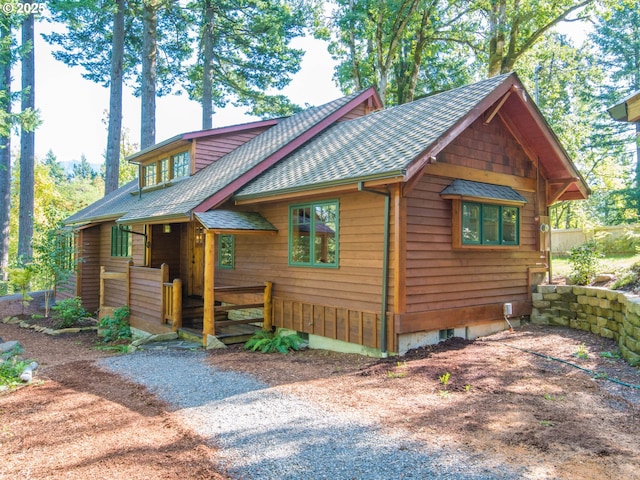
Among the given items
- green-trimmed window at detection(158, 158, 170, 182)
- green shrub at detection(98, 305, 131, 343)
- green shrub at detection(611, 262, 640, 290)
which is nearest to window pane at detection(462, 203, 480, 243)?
green shrub at detection(611, 262, 640, 290)

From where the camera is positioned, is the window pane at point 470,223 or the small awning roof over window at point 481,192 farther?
the window pane at point 470,223

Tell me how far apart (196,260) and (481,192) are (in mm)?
8108

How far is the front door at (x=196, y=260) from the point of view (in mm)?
13031

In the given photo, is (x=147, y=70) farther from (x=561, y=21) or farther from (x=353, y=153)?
(x=561, y=21)

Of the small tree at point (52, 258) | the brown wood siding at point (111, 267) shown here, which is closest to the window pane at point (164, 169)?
the brown wood siding at point (111, 267)

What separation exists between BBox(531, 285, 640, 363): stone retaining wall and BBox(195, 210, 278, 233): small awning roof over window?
5914 millimetres

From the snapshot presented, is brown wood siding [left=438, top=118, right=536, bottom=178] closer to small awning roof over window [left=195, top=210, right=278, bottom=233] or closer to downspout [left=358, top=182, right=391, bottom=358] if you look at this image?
downspout [left=358, top=182, right=391, bottom=358]

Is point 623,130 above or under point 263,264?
above

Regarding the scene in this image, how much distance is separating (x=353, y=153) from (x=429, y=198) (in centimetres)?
176

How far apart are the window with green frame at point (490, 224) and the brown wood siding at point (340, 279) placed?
1.84 meters

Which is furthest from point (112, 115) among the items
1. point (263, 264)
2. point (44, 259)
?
point (263, 264)

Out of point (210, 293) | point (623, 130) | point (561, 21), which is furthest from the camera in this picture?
point (623, 130)

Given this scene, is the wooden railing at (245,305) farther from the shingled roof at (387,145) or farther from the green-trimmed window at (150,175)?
the green-trimmed window at (150,175)

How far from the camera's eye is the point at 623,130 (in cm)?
3158
